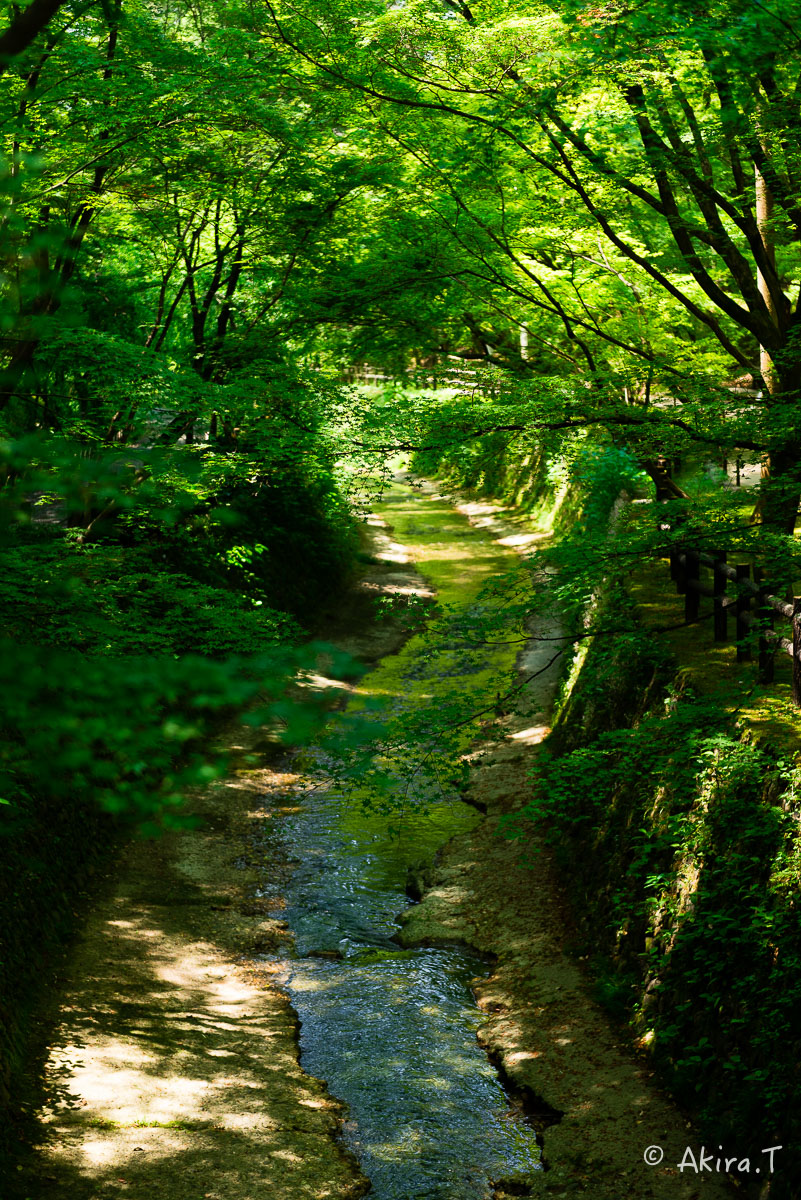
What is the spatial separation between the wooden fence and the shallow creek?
267cm

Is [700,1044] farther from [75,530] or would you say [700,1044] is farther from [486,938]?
[75,530]

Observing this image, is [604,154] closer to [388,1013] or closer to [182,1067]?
[388,1013]

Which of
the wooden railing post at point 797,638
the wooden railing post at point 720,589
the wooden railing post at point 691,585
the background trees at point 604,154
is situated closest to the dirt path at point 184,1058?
the wooden railing post at point 797,638

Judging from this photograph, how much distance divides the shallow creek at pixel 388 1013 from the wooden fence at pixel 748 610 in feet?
8.77

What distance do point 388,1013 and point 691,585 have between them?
18.1 ft

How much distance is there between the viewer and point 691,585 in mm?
9875

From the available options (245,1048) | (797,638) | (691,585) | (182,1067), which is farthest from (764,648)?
(182,1067)

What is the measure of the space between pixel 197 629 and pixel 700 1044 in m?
5.96

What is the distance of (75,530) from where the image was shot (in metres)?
10.1

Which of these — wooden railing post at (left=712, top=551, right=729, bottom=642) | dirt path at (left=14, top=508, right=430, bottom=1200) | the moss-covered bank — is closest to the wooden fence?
wooden railing post at (left=712, top=551, right=729, bottom=642)

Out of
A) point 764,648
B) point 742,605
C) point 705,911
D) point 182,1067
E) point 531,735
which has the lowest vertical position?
point 182,1067

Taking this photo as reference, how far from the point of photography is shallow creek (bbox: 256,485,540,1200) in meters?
6.97

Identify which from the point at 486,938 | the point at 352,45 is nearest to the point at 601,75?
the point at 352,45

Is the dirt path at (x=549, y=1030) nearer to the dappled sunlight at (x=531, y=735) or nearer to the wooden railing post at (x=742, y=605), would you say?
the dappled sunlight at (x=531, y=735)
